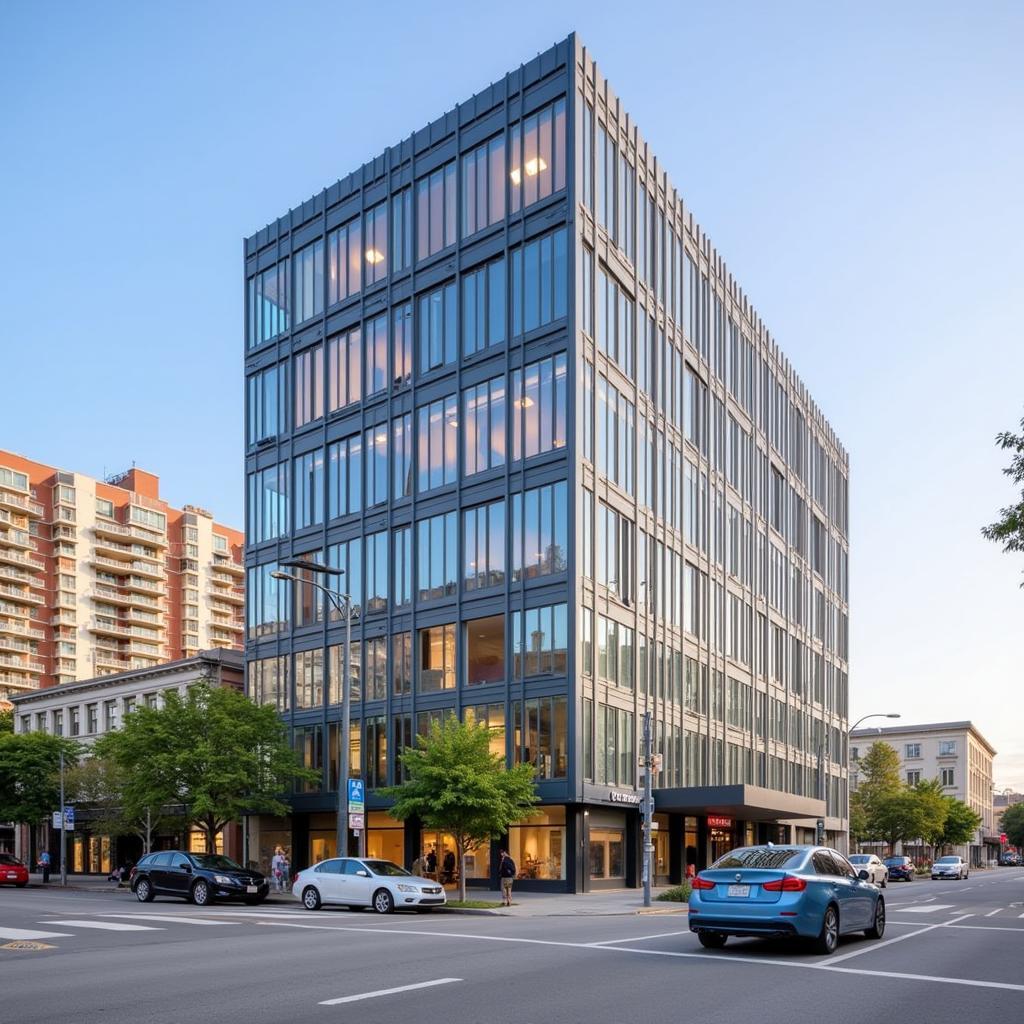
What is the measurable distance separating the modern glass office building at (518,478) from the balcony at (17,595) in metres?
83.8

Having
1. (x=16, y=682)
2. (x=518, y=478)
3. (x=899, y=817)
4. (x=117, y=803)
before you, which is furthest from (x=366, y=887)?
(x=16, y=682)

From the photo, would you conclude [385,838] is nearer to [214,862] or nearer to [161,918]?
[214,862]

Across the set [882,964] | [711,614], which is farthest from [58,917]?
[711,614]

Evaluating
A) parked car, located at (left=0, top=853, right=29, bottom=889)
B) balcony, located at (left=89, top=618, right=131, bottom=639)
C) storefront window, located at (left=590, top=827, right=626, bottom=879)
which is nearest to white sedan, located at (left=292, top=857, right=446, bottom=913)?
storefront window, located at (left=590, top=827, right=626, bottom=879)

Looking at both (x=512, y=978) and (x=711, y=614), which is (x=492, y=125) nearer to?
(x=711, y=614)

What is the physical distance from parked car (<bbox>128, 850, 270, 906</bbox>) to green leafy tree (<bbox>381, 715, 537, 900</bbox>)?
15.7 feet

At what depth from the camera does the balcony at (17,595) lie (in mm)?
133250

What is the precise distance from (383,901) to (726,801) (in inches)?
870

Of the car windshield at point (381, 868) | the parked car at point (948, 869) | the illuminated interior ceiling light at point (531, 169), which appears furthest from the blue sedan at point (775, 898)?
the parked car at point (948, 869)

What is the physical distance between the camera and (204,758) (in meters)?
45.8

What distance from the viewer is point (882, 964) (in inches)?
623

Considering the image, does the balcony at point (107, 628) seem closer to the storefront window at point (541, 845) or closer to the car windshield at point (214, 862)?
the storefront window at point (541, 845)

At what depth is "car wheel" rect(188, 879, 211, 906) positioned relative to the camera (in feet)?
110

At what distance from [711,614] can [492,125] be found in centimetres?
2561
